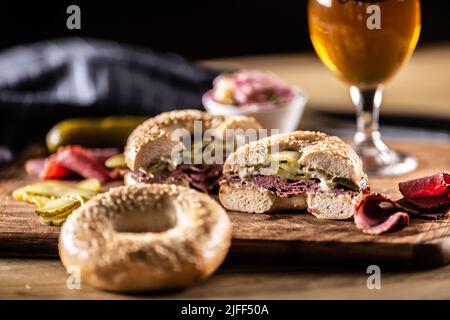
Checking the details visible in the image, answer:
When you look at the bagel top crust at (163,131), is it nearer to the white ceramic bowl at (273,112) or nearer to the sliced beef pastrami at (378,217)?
the white ceramic bowl at (273,112)

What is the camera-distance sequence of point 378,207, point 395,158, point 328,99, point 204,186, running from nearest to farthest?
point 378,207 < point 204,186 < point 395,158 < point 328,99

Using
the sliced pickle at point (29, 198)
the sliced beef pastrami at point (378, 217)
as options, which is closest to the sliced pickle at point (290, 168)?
the sliced beef pastrami at point (378, 217)

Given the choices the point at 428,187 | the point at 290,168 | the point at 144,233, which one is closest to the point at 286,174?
the point at 290,168

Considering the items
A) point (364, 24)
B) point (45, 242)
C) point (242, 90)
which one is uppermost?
point (364, 24)

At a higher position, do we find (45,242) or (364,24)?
(364,24)

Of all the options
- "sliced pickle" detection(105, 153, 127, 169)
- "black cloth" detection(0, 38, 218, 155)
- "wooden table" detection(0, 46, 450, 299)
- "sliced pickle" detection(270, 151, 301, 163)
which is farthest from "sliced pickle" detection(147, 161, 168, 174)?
"black cloth" detection(0, 38, 218, 155)

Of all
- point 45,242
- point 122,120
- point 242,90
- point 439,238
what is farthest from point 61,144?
point 439,238

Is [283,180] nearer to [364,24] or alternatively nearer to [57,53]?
[364,24]
